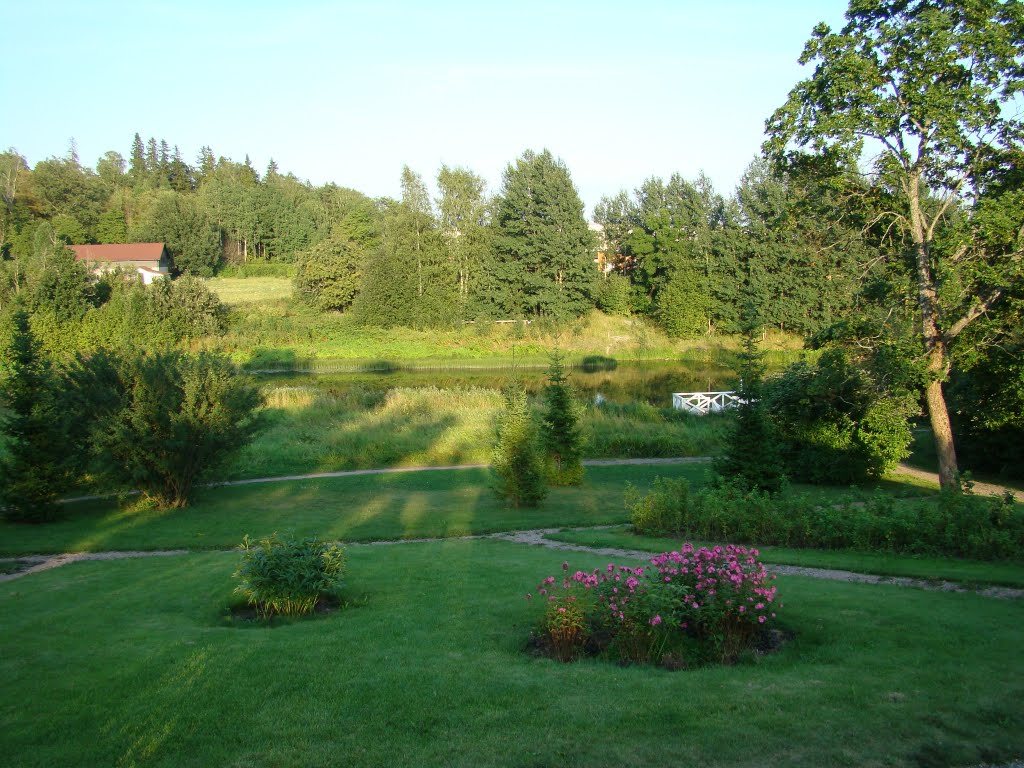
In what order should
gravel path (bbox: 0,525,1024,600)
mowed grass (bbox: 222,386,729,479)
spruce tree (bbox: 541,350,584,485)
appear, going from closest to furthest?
1. gravel path (bbox: 0,525,1024,600)
2. spruce tree (bbox: 541,350,584,485)
3. mowed grass (bbox: 222,386,729,479)

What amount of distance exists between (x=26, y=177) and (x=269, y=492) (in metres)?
91.3

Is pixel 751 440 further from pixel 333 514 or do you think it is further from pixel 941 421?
pixel 333 514

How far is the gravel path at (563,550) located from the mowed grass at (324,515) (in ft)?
1.37

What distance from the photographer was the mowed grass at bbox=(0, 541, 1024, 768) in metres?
5.01

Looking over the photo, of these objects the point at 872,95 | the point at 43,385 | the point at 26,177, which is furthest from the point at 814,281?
the point at 26,177

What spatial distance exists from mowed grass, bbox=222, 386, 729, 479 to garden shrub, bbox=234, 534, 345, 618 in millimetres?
10237

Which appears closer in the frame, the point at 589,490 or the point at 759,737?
the point at 759,737

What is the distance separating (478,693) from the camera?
5.85 m

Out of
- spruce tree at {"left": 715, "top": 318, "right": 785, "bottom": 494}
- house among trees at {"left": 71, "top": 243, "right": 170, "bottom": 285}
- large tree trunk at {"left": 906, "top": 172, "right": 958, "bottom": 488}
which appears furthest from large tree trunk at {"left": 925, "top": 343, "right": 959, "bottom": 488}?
house among trees at {"left": 71, "top": 243, "right": 170, "bottom": 285}

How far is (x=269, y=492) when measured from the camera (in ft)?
63.4

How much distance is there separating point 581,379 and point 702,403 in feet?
65.9

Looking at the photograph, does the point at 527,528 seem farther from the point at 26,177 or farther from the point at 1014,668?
the point at 26,177

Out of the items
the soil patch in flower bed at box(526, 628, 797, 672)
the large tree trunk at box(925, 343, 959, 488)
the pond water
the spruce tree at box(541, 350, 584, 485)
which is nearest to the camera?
the soil patch in flower bed at box(526, 628, 797, 672)

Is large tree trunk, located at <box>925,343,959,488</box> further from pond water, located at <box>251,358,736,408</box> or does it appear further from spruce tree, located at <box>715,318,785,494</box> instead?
pond water, located at <box>251,358,736,408</box>
